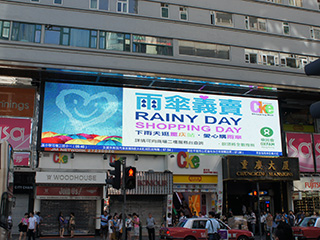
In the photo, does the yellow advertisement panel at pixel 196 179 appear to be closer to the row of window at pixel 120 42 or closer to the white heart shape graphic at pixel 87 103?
the white heart shape graphic at pixel 87 103

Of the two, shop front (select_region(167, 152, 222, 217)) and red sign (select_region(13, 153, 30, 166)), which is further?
shop front (select_region(167, 152, 222, 217))

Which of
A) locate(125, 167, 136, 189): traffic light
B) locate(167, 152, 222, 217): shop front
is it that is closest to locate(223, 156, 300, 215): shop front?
locate(167, 152, 222, 217): shop front

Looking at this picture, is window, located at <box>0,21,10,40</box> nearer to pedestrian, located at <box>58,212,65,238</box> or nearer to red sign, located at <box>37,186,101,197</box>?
red sign, located at <box>37,186,101,197</box>

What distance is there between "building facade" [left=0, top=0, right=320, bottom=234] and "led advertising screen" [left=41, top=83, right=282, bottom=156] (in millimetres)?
148

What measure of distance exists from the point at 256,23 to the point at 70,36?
14073 millimetres

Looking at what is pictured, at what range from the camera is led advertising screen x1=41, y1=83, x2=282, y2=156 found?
23719mm

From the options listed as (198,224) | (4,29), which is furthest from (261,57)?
(4,29)

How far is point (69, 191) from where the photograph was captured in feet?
76.2

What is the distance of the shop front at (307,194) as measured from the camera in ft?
89.7

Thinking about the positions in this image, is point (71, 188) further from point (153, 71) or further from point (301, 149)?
point (301, 149)

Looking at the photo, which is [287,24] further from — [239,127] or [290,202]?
[290,202]

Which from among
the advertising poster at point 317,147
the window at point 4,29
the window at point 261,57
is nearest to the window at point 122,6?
the window at point 4,29

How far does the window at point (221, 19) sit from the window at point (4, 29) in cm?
1399

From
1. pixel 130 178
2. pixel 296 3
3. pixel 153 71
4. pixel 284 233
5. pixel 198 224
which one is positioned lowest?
pixel 198 224
